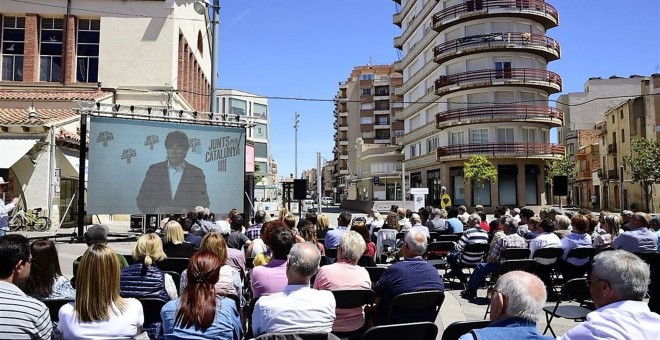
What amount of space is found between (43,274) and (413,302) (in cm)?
318

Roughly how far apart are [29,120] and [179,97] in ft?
31.7

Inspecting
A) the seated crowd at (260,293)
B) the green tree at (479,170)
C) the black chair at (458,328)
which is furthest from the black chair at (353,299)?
the green tree at (479,170)

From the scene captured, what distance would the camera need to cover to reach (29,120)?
1881 centimetres

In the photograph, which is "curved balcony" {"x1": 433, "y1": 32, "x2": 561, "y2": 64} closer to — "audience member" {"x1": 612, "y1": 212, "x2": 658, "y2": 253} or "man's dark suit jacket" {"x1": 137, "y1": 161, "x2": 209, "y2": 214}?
"man's dark suit jacket" {"x1": 137, "y1": 161, "x2": 209, "y2": 214}

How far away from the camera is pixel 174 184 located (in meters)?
16.4

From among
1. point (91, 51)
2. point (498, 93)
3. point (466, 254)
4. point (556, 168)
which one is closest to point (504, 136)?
point (498, 93)

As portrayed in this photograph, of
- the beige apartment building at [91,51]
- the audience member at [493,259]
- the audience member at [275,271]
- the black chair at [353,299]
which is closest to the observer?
the black chair at [353,299]

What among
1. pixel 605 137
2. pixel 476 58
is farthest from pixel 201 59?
pixel 605 137

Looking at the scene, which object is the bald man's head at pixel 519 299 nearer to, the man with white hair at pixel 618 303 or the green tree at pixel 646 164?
the man with white hair at pixel 618 303

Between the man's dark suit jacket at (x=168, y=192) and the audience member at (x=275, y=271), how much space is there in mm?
12239

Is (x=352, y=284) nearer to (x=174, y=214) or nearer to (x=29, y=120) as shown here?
(x=174, y=214)

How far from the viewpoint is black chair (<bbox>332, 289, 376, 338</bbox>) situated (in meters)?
4.39

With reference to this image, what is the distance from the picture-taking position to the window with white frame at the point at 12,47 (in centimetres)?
2559

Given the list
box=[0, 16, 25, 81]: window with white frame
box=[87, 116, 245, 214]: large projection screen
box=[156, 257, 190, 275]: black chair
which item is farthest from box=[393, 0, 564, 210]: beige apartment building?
box=[156, 257, 190, 275]: black chair
